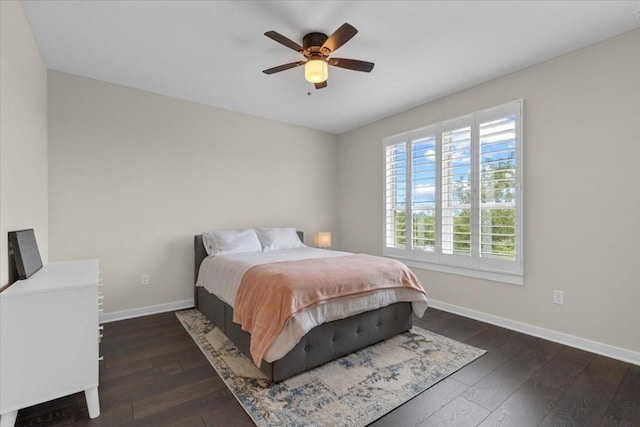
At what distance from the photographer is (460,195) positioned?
348cm

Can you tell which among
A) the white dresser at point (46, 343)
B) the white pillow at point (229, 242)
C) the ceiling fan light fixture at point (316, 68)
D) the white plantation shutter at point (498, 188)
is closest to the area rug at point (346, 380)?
the white dresser at point (46, 343)

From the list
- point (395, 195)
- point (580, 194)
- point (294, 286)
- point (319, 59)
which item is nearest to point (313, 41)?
point (319, 59)

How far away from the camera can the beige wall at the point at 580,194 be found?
2.40 meters

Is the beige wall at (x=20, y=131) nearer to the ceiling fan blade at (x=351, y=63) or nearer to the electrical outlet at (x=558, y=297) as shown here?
the ceiling fan blade at (x=351, y=63)

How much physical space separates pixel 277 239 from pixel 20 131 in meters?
2.65

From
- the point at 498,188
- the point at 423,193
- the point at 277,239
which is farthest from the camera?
the point at 277,239

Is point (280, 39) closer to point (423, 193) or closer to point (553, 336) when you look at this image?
point (423, 193)

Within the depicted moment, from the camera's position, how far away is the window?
3064 mm

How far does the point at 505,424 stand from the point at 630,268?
1783 millimetres

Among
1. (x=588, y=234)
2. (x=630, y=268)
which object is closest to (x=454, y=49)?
(x=588, y=234)

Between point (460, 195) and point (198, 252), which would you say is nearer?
point (460, 195)

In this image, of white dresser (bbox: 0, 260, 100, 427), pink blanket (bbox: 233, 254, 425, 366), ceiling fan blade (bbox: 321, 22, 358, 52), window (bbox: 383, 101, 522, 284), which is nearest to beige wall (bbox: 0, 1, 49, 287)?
white dresser (bbox: 0, 260, 100, 427)

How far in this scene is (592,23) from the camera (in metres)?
2.28

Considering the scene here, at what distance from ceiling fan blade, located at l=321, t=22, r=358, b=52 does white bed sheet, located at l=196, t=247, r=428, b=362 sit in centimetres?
196
